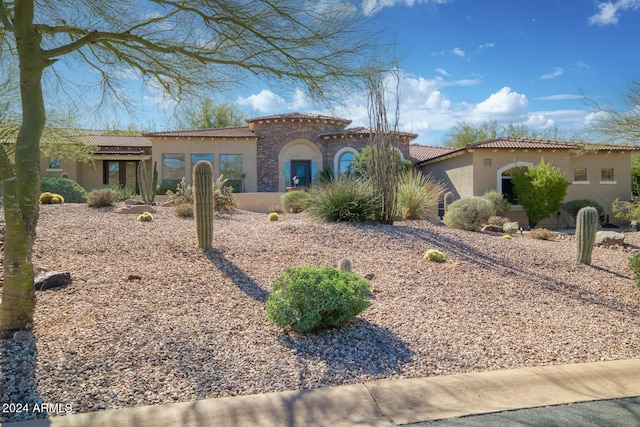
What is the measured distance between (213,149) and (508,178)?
48.1 feet

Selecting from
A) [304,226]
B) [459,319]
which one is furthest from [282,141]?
[459,319]

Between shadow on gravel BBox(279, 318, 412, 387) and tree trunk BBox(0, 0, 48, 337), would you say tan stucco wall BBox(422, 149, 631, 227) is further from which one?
tree trunk BBox(0, 0, 48, 337)

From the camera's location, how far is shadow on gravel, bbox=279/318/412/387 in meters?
4.21

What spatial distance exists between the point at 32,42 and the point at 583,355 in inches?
262

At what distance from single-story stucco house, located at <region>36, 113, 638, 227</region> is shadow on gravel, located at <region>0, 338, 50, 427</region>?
1624 centimetres

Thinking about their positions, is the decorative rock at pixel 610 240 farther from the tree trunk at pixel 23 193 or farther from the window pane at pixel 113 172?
the window pane at pixel 113 172

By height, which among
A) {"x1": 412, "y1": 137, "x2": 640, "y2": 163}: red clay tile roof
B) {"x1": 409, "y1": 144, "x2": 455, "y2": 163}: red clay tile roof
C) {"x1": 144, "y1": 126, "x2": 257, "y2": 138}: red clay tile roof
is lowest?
{"x1": 412, "y1": 137, "x2": 640, "y2": 163}: red clay tile roof

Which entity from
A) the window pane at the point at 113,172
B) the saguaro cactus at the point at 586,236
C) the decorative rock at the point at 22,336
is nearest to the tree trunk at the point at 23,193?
the decorative rock at the point at 22,336

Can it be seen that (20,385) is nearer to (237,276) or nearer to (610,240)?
(237,276)

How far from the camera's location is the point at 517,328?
5578 mm

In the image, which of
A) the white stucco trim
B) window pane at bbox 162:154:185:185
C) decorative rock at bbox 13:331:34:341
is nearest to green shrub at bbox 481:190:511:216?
the white stucco trim

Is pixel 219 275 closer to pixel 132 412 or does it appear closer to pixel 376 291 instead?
pixel 376 291

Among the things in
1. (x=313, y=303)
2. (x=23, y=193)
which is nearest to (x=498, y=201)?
(x=313, y=303)

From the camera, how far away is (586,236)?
9125 millimetres
